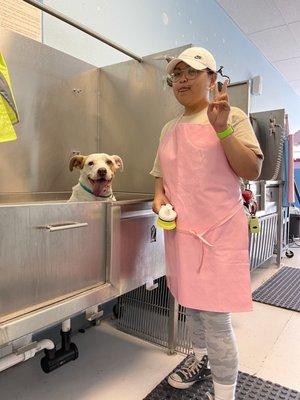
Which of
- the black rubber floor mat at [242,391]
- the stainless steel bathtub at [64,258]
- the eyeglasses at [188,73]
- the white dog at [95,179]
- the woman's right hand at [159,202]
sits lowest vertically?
the black rubber floor mat at [242,391]

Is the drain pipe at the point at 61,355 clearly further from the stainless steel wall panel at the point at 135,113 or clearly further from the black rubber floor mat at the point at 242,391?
the stainless steel wall panel at the point at 135,113

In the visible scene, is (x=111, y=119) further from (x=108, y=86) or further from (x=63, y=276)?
(x=63, y=276)

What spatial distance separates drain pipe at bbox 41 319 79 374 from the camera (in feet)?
3.60

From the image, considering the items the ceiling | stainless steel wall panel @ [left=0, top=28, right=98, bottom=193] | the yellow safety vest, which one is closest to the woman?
the yellow safety vest

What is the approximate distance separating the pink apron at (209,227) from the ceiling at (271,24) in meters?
2.24

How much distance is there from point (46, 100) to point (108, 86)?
1.09ft

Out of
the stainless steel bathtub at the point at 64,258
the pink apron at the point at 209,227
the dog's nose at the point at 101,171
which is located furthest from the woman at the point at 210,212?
the dog's nose at the point at 101,171

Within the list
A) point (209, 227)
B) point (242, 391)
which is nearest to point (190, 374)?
point (242, 391)

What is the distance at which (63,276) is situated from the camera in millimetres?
761

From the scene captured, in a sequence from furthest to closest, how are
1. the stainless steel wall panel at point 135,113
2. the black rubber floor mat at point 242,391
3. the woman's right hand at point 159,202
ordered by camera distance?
the stainless steel wall panel at point 135,113, the black rubber floor mat at point 242,391, the woman's right hand at point 159,202

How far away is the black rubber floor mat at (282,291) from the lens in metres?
1.94

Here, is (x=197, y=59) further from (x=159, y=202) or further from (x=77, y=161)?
(x=77, y=161)

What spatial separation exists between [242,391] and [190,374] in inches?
7.4

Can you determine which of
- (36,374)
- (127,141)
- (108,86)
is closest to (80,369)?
(36,374)
